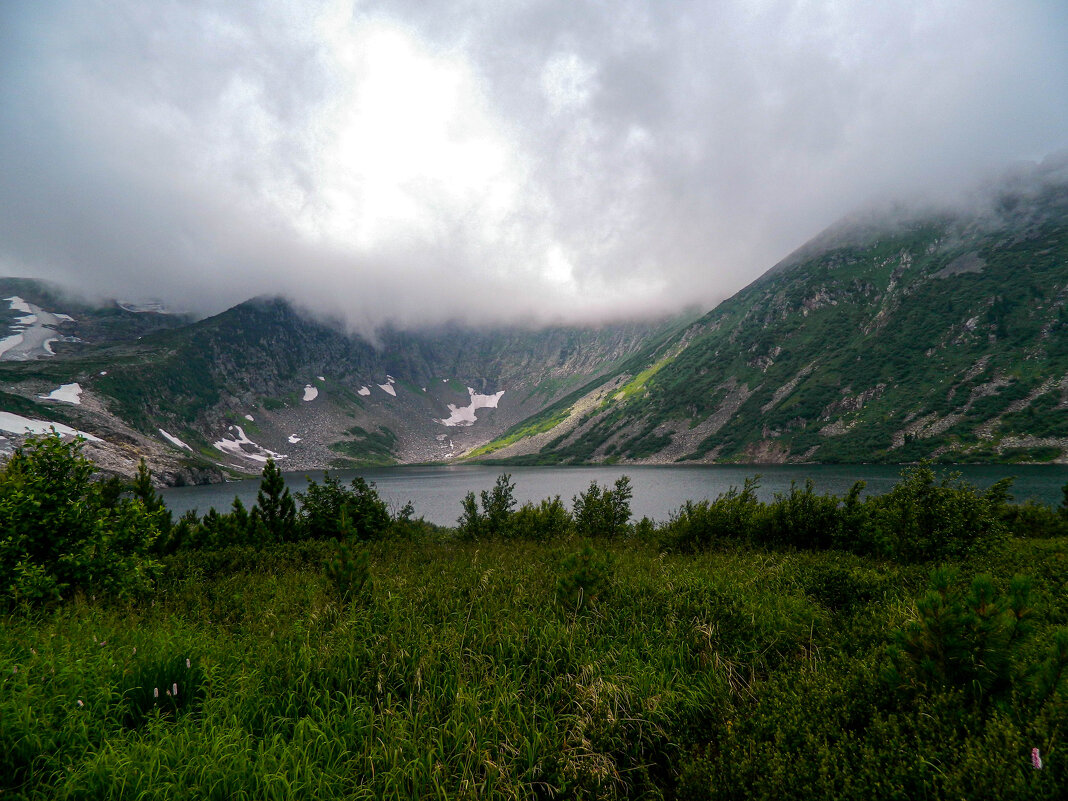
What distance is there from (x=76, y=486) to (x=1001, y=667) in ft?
48.6

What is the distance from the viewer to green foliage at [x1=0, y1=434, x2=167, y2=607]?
836 centimetres

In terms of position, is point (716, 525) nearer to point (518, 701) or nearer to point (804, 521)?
point (804, 521)

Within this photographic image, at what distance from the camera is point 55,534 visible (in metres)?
9.24

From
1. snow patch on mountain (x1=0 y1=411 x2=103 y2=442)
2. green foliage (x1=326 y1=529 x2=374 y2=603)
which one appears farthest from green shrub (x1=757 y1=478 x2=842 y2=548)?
snow patch on mountain (x1=0 y1=411 x2=103 y2=442)

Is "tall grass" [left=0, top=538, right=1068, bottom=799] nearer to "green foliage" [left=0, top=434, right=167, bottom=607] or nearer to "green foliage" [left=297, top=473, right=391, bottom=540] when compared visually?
"green foliage" [left=0, top=434, right=167, bottom=607]

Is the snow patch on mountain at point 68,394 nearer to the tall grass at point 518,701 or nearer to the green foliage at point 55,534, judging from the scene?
the green foliage at point 55,534

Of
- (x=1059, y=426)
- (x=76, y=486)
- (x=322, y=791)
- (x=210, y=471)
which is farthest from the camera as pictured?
(x=210, y=471)

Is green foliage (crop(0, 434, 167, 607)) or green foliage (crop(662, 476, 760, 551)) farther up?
green foliage (crop(0, 434, 167, 607))

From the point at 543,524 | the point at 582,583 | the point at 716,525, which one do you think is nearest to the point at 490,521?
the point at 543,524

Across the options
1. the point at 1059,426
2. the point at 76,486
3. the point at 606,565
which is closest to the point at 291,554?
the point at 76,486

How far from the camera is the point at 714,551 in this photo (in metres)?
14.8

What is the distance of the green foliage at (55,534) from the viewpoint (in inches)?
329

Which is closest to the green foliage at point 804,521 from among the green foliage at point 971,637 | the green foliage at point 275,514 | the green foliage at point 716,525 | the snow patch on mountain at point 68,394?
the green foliage at point 716,525

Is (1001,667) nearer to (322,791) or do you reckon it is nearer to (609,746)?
(609,746)
